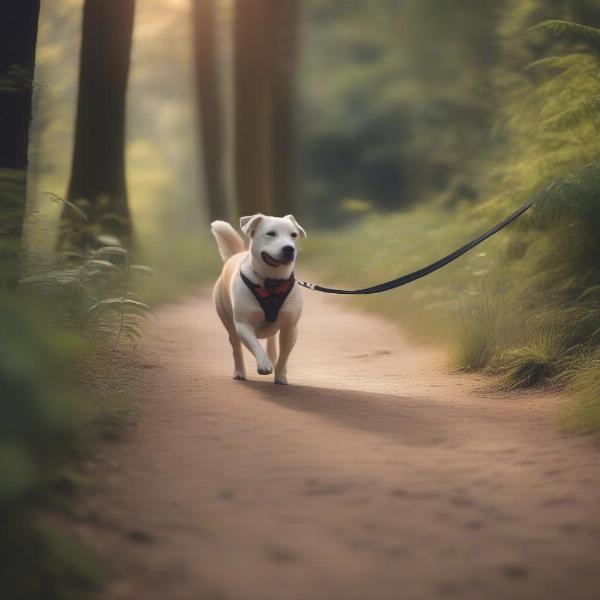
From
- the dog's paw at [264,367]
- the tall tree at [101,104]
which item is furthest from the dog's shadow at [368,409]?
the tall tree at [101,104]

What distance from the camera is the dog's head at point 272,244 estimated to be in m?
6.55

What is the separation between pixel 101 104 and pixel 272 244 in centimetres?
643

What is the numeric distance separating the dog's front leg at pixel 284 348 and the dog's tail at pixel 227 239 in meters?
1.55

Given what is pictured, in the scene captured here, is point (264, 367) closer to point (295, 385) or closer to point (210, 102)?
point (295, 385)

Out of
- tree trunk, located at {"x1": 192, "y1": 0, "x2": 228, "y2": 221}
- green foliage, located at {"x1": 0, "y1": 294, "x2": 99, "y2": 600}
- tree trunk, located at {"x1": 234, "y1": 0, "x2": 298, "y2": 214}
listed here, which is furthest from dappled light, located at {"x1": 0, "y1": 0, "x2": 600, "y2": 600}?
tree trunk, located at {"x1": 192, "y1": 0, "x2": 228, "y2": 221}

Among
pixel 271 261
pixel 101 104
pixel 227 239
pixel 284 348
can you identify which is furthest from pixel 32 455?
pixel 101 104

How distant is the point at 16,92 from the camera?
22.0 ft

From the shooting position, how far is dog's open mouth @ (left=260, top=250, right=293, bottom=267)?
259 inches

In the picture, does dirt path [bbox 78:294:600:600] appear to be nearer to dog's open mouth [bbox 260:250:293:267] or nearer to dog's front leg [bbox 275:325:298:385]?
dog's front leg [bbox 275:325:298:385]

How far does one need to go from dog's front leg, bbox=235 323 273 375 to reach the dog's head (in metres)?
0.48

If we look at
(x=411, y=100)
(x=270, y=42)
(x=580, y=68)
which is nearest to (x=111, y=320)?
(x=580, y=68)

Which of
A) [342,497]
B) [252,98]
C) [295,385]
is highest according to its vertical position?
[252,98]

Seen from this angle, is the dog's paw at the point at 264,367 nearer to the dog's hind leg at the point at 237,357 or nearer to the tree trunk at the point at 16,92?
the dog's hind leg at the point at 237,357

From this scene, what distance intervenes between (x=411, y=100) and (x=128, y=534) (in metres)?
30.0
